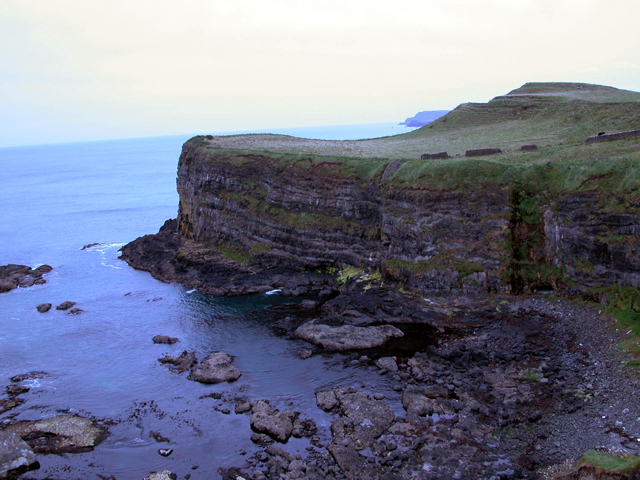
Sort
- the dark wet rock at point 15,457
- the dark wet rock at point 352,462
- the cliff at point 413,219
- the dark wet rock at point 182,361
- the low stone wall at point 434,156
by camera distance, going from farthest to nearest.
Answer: the low stone wall at point 434,156 → the cliff at point 413,219 → the dark wet rock at point 182,361 → the dark wet rock at point 15,457 → the dark wet rock at point 352,462

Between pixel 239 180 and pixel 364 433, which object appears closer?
pixel 364 433

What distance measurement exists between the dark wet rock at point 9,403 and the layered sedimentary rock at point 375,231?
2417 cm

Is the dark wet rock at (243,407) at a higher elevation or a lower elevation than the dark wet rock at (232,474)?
higher

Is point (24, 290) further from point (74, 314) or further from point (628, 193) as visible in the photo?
point (628, 193)

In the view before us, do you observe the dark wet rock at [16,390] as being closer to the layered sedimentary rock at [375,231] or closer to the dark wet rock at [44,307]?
the dark wet rock at [44,307]

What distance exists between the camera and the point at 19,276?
2621 inches

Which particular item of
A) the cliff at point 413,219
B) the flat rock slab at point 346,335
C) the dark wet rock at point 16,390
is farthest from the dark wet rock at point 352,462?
the dark wet rock at point 16,390

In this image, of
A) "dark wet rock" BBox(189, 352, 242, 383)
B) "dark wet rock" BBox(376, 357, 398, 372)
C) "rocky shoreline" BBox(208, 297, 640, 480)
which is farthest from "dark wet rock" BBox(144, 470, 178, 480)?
"dark wet rock" BBox(376, 357, 398, 372)

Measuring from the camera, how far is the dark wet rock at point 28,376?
39.9m

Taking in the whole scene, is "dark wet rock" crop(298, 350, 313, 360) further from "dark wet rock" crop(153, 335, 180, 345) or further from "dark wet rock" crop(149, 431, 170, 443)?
"dark wet rock" crop(149, 431, 170, 443)

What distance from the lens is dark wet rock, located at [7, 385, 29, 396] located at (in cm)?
3778

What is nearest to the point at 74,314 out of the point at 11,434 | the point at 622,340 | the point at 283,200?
the point at 11,434

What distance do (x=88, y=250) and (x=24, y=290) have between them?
20.8 meters

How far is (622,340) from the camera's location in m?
36.6
